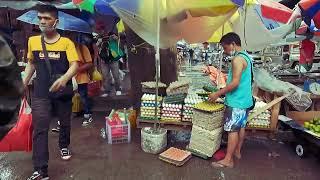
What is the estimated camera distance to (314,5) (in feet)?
18.2

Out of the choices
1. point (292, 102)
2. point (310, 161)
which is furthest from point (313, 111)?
point (310, 161)

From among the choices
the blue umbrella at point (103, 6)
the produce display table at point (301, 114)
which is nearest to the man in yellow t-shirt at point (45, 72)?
the blue umbrella at point (103, 6)

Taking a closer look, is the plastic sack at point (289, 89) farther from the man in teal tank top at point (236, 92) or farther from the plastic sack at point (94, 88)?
the plastic sack at point (94, 88)

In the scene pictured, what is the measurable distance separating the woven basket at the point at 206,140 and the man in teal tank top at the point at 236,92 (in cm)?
24

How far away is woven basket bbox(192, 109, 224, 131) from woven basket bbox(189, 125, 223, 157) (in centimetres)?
6

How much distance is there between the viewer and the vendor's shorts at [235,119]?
16.0ft

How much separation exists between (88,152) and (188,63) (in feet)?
55.2

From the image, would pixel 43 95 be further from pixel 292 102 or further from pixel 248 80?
pixel 292 102

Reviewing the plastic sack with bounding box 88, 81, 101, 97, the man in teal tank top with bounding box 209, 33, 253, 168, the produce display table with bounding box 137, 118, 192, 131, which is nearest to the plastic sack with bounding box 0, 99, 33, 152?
the produce display table with bounding box 137, 118, 192, 131

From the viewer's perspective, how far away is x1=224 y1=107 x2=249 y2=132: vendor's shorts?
4.89 meters

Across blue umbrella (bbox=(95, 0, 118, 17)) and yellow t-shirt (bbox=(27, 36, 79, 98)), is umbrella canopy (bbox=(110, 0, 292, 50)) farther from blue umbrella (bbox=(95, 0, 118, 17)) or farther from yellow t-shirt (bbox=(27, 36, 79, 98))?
yellow t-shirt (bbox=(27, 36, 79, 98))

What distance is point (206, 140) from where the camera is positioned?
5.19 m

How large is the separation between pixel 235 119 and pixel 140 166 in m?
1.54

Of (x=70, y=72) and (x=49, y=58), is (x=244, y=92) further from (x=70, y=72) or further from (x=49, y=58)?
(x=49, y=58)
